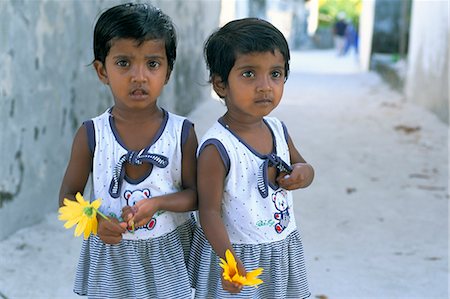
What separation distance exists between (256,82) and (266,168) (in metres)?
0.24

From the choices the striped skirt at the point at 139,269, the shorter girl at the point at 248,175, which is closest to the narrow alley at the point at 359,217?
the striped skirt at the point at 139,269

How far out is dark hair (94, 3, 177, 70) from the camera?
194 cm

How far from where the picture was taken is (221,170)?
1959mm

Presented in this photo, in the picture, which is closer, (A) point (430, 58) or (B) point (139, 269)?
(B) point (139, 269)

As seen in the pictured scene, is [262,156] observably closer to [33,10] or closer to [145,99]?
[145,99]

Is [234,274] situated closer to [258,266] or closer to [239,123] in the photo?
[258,266]

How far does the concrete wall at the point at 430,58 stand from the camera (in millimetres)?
7445

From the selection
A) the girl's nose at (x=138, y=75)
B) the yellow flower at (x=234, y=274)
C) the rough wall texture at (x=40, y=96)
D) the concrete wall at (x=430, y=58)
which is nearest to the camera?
the yellow flower at (x=234, y=274)

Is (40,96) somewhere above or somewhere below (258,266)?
above

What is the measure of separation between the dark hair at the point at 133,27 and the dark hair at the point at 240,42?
0.14m

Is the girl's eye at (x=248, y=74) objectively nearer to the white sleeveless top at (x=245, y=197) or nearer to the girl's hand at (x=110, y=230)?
the white sleeveless top at (x=245, y=197)

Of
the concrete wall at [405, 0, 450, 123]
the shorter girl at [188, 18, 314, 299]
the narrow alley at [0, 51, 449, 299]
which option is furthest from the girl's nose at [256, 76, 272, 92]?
the concrete wall at [405, 0, 450, 123]

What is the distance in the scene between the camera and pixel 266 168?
199 cm

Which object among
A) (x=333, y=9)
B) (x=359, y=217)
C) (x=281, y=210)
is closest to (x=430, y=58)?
(x=359, y=217)
